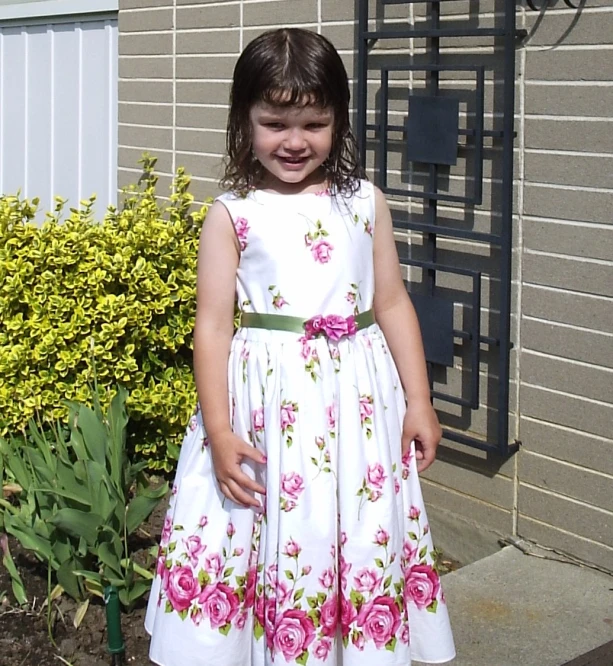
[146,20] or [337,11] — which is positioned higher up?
[146,20]

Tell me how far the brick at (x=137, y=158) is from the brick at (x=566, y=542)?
2.42 metres

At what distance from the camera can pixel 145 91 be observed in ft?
17.8

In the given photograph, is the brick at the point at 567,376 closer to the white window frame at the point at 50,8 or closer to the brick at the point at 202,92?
the brick at the point at 202,92

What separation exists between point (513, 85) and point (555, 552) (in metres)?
1.48

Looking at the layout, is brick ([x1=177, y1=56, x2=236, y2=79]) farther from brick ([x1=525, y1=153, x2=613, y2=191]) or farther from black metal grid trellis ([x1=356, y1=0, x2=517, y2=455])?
brick ([x1=525, y1=153, x2=613, y2=191])

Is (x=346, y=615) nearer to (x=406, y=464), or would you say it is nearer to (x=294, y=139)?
(x=406, y=464)

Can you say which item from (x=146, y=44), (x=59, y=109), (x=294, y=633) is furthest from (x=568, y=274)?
(x=59, y=109)

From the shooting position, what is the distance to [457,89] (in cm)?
384

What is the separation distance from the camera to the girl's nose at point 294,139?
2.46 meters

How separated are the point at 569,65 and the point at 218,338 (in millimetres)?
1560

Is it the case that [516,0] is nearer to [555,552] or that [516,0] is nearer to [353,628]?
[555,552]

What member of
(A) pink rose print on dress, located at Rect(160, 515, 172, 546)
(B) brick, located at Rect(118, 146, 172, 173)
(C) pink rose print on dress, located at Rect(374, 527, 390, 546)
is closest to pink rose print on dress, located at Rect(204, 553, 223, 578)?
(A) pink rose print on dress, located at Rect(160, 515, 172, 546)

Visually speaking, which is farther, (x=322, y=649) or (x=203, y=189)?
(x=203, y=189)

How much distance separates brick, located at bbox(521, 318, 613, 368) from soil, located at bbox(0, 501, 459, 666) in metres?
1.46
